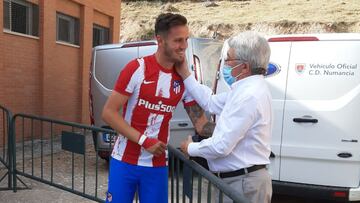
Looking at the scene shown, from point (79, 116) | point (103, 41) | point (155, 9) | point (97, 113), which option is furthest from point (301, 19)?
point (97, 113)

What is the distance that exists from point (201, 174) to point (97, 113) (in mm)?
4669

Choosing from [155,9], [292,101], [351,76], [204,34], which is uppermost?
[155,9]

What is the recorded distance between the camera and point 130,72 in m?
2.60

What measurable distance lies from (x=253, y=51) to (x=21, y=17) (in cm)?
829

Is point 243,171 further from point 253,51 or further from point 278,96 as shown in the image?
point 278,96

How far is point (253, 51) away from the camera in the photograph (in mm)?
2459

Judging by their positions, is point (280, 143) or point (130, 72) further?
point (280, 143)

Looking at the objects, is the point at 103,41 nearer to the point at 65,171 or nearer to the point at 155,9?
the point at 65,171

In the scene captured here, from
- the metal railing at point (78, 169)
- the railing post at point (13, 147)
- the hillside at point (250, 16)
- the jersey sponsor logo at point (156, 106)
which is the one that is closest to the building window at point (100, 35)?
the metal railing at point (78, 169)

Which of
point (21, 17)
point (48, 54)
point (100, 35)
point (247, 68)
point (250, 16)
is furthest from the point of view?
point (250, 16)

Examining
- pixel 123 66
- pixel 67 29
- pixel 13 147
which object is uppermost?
pixel 67 29

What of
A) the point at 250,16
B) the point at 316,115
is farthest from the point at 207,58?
the point at 250,16

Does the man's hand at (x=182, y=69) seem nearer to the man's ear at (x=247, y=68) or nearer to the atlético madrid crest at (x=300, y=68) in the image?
the man's ear at (x=247, y=68)

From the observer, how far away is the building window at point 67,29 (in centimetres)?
1104
